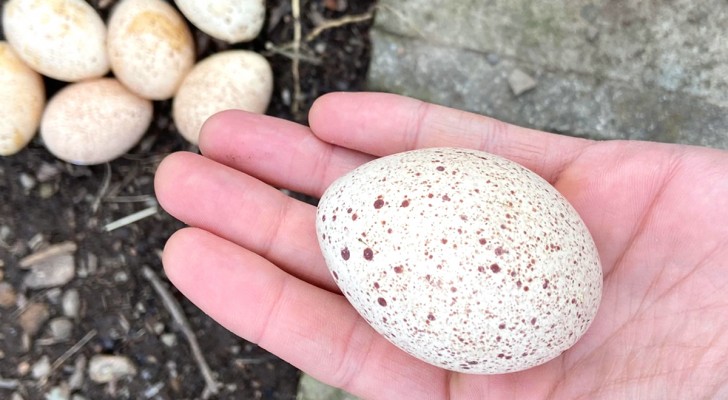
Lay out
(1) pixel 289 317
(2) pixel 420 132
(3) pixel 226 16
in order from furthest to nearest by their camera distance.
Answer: (3) pixel 226 16
(2) pixel 420 132
(1) pixel 289 317

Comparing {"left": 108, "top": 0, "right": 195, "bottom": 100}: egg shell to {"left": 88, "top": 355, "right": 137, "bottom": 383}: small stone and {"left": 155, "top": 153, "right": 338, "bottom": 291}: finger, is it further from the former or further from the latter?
{"left": 88, "top": 355, "right": 137, "bottom": 383}: small stone

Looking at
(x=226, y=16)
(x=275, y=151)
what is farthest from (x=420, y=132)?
(x=226, y=16)

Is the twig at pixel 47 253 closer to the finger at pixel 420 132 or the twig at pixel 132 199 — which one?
the twig at pixel 132 199

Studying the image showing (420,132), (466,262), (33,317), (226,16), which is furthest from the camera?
(33,317)

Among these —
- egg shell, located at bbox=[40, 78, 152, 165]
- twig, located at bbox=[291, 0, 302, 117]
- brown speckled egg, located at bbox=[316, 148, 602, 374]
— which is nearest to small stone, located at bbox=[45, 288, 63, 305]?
egg shell, located at bbox=[40, 78, 152, 165]

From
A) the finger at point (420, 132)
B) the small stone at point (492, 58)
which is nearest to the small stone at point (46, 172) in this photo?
the finger at point (420, 132)

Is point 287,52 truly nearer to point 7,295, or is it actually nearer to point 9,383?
point 7,295
